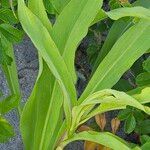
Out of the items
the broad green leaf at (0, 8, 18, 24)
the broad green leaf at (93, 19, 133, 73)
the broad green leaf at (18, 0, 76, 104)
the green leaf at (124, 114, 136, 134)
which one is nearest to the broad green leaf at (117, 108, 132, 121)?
the green leaf at (124, 114, 136, 134)

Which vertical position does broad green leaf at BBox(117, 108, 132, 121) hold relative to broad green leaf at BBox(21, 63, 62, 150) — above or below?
below

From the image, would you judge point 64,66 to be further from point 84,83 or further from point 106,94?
point 84,83

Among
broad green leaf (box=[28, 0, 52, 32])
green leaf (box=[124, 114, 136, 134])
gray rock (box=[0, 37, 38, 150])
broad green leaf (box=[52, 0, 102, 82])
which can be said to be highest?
broad green leaf (box=[28, 0, 52, 32])

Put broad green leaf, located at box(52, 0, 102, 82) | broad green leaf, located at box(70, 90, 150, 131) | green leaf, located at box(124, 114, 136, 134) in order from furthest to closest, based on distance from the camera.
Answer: green leaf, located at box(124, 114, 136, 134), broad green leaf, located at box(52, 0, 102, 82), broad green leaf, located at box(70, 90, 150, 131)

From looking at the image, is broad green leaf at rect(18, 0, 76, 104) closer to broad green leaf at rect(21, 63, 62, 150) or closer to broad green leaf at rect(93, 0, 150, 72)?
broad green leaf at rect(21, 63, 62, 150)

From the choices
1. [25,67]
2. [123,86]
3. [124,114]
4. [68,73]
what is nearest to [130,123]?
[124,114]

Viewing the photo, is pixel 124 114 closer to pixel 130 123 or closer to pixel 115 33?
pixel 130 123

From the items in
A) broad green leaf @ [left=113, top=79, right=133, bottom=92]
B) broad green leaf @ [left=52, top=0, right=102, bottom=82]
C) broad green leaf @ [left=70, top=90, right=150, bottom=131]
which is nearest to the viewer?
broad green leaf @ [left=70, top=90, right=150, bottom=131]
